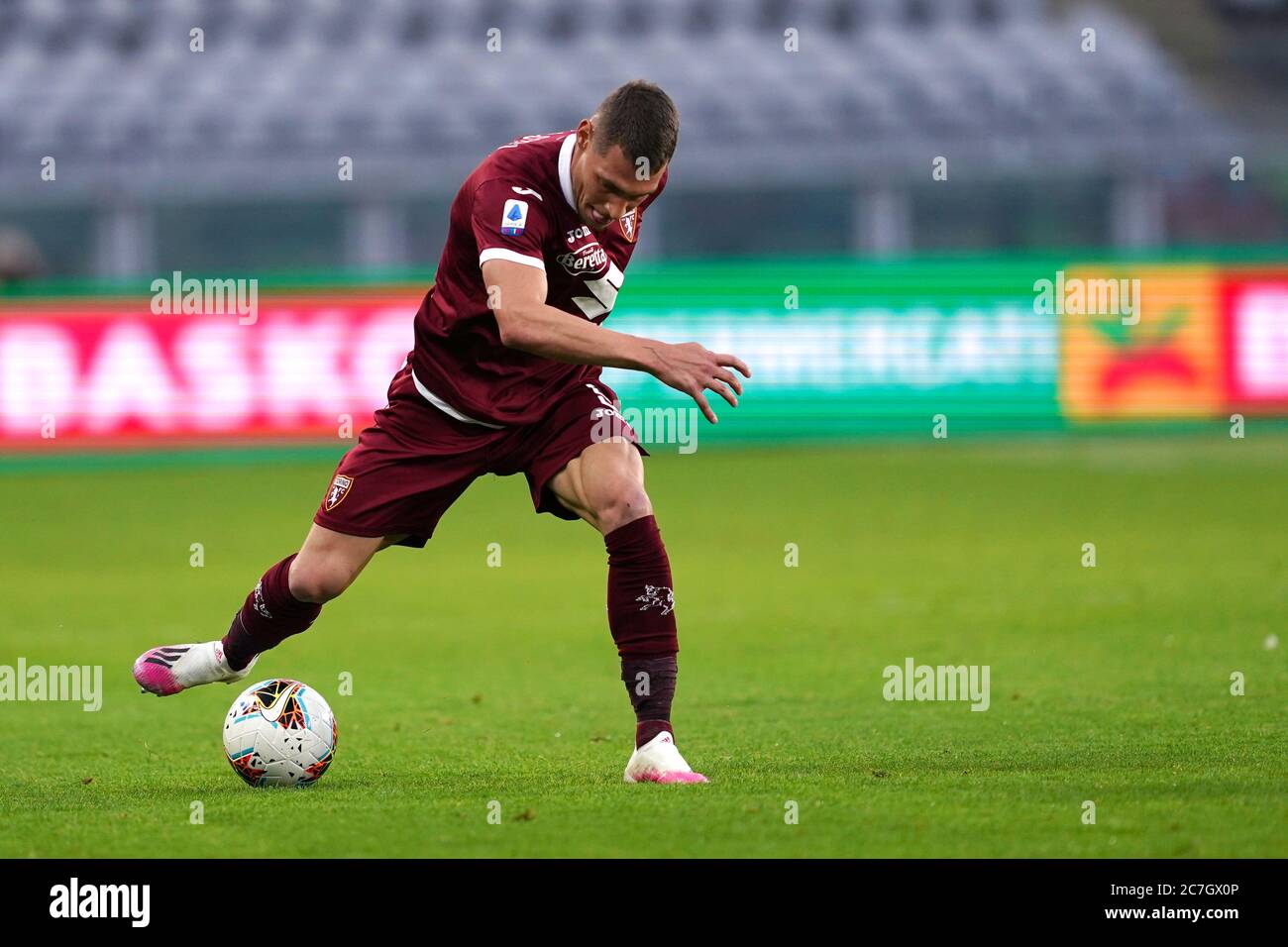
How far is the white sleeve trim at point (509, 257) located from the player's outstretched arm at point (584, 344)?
0.05 ft

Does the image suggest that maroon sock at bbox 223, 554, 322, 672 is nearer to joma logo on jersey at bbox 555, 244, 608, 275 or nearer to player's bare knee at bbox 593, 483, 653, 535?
player's bare knee at bbox 593, 483, 653, 535

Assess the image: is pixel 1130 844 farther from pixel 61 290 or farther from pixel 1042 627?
pixel 61 290

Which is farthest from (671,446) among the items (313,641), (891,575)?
(313,641)

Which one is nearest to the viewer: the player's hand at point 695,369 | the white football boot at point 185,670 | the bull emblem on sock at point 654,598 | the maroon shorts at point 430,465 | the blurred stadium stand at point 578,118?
the player's hand at point 695,369

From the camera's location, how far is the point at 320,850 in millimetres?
4684

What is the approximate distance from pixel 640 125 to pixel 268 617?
206cm

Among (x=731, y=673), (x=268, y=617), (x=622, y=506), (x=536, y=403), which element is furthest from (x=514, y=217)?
(x=731, y=673)

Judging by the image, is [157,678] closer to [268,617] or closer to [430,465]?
[268,617]

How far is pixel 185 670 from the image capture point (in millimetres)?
6297

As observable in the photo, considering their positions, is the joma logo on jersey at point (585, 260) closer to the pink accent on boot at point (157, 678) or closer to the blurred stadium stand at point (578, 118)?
the pink accent on boot at point (157, 678)

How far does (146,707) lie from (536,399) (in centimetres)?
265

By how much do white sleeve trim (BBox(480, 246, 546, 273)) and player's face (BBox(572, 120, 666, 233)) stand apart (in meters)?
0.23

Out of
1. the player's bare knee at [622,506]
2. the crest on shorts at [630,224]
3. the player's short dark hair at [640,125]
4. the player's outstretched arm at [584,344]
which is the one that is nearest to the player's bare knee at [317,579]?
the player's bare knee at [622,506]

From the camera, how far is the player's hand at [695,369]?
5.12 metres
